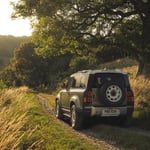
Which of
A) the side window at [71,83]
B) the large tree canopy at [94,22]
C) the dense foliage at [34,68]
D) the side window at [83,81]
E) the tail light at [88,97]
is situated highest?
the large tree canopy at [94,22]

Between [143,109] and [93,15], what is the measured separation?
342 inches

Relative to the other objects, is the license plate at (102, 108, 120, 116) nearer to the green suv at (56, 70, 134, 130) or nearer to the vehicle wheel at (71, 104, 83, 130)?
the green suv at (56, 70, 134, 130)

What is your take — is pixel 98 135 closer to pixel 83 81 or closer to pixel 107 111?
pixel 107 111

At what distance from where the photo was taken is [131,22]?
2772 cm

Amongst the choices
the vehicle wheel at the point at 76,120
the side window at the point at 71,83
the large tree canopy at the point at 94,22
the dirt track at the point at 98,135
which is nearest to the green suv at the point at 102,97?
the vehicle wheel at the point at 76,120

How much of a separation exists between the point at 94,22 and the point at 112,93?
11.1 m

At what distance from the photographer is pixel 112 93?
600 inches

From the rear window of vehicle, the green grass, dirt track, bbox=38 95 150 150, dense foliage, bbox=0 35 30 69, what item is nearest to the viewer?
the green grass

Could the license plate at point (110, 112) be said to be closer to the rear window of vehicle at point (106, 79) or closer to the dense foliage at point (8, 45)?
the rear window of vehicle at point (106, 79)

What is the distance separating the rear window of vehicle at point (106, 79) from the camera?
15696 mm

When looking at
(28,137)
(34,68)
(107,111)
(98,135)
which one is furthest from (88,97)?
(34,68)

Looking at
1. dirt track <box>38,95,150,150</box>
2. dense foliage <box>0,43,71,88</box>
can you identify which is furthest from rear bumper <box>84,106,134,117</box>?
dense foliage <box>0,43,71,88</box>

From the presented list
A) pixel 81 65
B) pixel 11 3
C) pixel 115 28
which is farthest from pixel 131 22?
pixel 81 65

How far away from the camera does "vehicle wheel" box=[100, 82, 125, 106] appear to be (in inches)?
598
